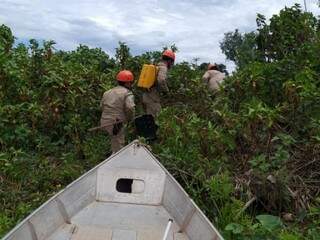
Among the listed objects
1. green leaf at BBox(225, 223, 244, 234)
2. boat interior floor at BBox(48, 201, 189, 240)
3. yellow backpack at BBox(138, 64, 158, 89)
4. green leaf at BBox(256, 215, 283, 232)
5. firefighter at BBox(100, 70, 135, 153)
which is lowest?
boat interior floor at BBox(48, 201, 189, 240)

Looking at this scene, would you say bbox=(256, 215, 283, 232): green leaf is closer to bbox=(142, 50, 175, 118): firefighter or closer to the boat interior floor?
the boat interior floor

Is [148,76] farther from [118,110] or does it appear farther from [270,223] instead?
[270,223]

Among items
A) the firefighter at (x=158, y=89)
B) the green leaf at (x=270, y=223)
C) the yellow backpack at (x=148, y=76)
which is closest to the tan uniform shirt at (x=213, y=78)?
the firefighter at (x=158, y=89)

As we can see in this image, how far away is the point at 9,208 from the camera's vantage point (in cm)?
693

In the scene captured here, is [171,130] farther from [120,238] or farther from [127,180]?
[120,238]

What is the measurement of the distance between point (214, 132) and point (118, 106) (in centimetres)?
177

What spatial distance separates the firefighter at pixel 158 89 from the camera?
941cm

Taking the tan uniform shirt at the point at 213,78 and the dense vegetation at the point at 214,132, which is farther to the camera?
the tan uniform shirt at the point at 213,78

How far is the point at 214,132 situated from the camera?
295 inches

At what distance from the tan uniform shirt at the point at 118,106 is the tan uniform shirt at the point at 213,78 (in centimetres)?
239

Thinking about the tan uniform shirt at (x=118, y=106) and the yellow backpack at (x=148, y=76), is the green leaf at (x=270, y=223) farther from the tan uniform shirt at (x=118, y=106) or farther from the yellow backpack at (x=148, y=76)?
the yellow backpack at (x=148, y=76)

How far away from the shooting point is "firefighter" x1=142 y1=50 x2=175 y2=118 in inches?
370

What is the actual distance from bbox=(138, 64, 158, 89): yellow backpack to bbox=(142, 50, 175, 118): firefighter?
0.29 ft

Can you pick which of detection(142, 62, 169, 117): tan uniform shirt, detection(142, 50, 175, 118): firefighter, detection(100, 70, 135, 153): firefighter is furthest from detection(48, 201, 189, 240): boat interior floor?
detection(142, 62, 169, 117): tan uniform shirt
